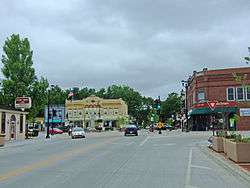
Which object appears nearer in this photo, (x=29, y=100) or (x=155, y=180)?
(x=155, y=180)

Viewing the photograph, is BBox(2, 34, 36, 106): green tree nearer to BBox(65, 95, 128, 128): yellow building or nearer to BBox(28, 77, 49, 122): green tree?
BBox(28, 77, 49, 122): green tree

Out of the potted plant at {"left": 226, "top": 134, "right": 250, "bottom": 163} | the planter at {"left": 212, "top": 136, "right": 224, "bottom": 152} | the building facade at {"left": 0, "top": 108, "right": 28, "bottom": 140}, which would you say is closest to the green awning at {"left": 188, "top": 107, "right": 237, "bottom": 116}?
the building facade at {"left": 0, "top": 108, "right": 28, "bottom": 140}

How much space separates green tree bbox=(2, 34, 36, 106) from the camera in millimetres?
60375

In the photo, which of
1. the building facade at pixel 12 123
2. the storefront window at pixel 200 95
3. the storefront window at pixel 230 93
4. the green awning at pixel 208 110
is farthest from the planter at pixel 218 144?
the storefront window at pixel 200 95

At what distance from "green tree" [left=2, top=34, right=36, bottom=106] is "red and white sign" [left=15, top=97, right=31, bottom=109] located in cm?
387

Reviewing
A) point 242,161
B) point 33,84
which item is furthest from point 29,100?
point 242,161

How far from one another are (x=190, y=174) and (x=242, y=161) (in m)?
4.15

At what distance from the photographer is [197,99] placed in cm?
7150

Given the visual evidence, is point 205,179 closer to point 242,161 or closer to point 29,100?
point 242,161

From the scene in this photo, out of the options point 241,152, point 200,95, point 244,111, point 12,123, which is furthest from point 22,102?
point 241,152

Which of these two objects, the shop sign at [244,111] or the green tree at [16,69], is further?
the shop sign at [244,111]

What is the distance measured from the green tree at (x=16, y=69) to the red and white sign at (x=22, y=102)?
387 cm

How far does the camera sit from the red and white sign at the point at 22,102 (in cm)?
5628

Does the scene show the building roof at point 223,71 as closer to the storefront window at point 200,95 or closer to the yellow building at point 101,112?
the storefront window at point 200,95
